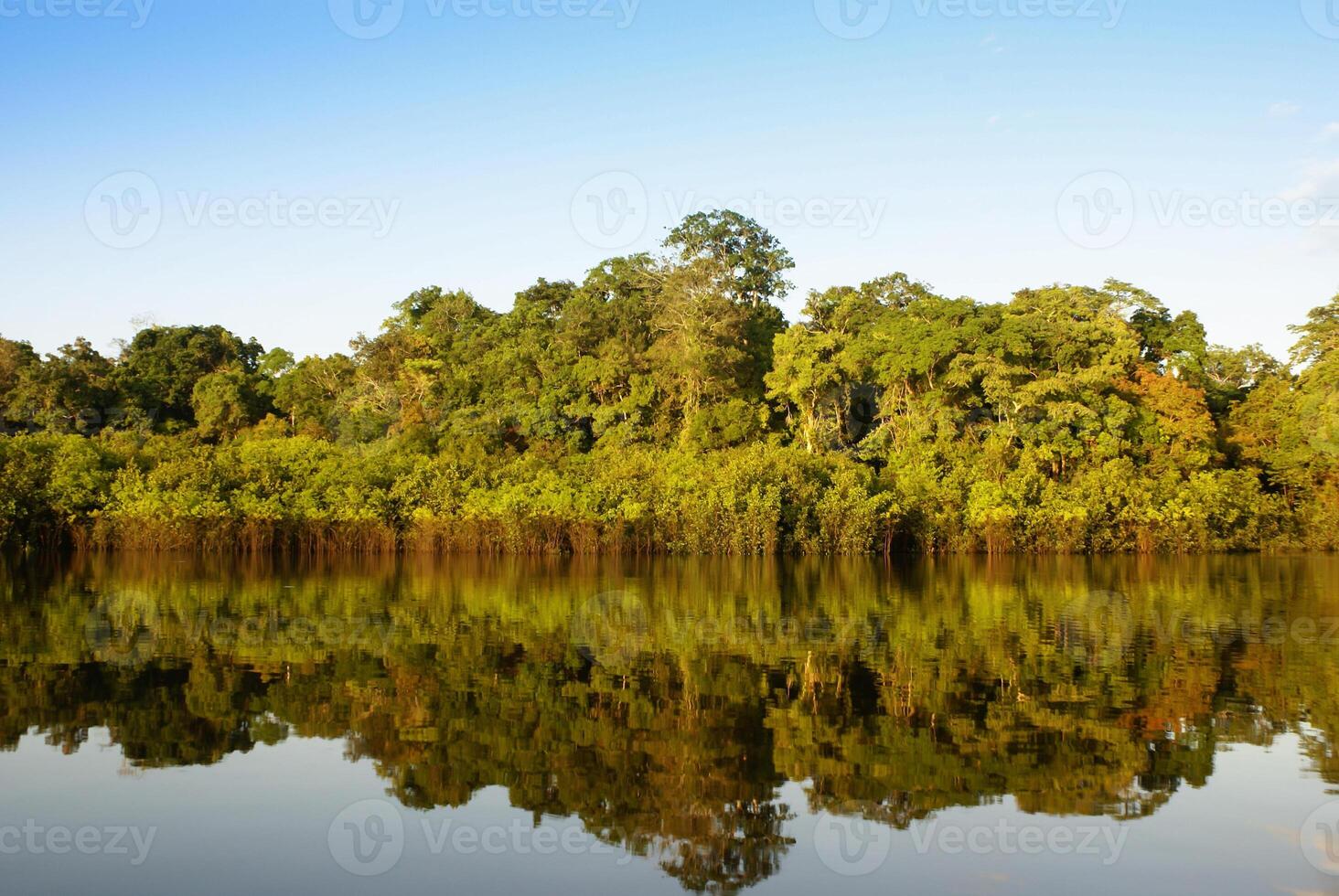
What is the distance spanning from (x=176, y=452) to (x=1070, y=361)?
34.2 meters

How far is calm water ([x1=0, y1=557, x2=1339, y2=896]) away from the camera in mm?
6441

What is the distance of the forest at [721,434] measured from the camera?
36781 mm

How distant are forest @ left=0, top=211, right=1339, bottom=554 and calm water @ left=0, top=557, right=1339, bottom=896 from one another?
2048 cm

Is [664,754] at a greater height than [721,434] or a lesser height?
lesser

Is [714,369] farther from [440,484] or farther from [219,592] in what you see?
[219,592]

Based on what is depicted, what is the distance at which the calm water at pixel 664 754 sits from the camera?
21.1ft

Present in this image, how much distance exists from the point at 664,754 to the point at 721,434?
3392 centimetres

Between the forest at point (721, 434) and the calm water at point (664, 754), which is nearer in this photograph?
the calm water at point (664, 754)

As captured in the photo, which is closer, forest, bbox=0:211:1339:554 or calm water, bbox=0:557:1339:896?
calm water, bbox=0:557:1339:896

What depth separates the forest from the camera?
3678cm

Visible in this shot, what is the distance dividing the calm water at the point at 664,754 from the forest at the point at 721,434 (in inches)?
806

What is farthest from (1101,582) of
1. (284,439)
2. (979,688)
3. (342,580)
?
(284,439)

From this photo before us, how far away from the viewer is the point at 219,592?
20719mm

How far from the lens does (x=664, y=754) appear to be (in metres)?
8.55
